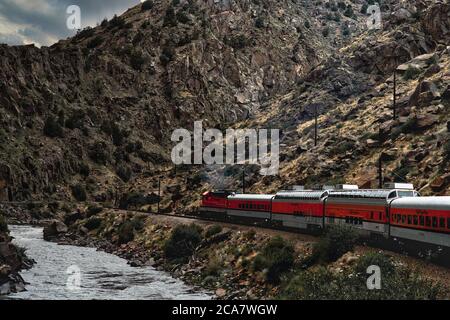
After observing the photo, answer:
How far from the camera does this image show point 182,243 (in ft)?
179

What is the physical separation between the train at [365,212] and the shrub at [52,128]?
79.1 metres

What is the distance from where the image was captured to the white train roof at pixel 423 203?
994 inches

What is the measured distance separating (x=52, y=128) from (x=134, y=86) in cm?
3228

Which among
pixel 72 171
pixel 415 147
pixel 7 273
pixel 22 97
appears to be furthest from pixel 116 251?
pixel 22 97

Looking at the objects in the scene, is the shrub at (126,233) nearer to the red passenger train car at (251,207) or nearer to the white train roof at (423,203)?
the red passenger train car at (251,207)

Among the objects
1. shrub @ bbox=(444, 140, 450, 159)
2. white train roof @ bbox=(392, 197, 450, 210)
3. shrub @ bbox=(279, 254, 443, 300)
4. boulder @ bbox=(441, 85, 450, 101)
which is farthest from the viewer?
boulder @ bbox=(441, 85, 450, 101)

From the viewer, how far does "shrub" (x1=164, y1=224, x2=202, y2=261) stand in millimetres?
53500

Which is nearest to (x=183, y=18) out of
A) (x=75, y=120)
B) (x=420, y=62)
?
(x=75, y=120)

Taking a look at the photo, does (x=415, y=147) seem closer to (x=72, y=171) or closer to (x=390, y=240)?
(x=390, y=240)

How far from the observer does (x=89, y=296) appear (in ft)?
123

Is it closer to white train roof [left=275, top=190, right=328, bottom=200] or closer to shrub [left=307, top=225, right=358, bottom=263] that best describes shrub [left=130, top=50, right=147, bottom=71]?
white train roof [left=275, top=190, right=328, bottom=200]

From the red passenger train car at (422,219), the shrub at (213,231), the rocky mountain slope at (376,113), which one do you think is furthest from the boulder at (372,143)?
the red passenger train car at (422,219)

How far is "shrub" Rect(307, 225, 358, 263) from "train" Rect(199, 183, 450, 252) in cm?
84

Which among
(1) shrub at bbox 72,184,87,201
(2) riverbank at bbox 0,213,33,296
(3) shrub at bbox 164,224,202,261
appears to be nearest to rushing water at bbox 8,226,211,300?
(2) riverbank at bbox 0,213,33,296
